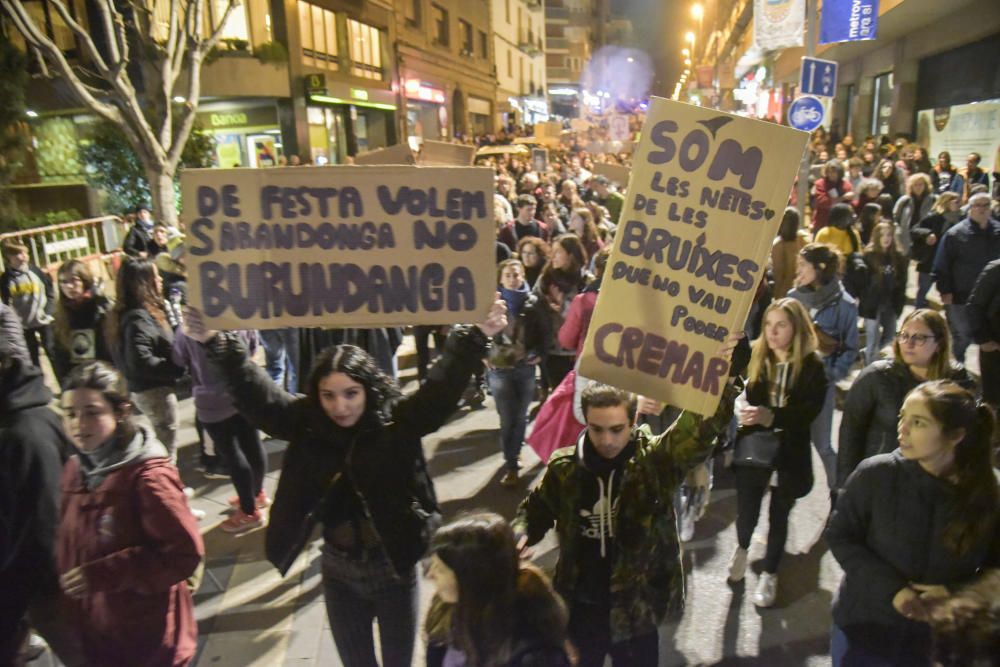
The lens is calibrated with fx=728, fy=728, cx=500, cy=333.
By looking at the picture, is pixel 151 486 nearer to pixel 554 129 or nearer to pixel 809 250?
pixel 809 250

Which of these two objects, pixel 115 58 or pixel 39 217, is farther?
pixel 39 217

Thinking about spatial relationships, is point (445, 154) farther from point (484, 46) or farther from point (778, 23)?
point (484, 46)

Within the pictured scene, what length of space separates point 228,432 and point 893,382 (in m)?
4.05

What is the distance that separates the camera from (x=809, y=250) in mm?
5191

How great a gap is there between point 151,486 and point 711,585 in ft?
10.2

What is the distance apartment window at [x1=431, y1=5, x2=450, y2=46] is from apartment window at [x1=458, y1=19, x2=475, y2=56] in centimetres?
215

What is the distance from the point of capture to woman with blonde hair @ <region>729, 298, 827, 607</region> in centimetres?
393

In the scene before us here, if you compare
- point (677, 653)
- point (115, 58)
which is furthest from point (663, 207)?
point (115, 58)

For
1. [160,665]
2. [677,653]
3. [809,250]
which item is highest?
[809,250]

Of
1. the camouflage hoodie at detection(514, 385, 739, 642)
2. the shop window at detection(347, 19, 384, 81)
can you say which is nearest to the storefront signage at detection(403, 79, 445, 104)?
the shop window at detection(347, 19, 384, 81)

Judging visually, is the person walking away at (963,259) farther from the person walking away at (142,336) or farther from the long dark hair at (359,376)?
the person walking away at (142,336)

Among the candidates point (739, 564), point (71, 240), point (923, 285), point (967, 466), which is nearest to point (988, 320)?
point (739, 564)

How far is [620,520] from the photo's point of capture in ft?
9.06

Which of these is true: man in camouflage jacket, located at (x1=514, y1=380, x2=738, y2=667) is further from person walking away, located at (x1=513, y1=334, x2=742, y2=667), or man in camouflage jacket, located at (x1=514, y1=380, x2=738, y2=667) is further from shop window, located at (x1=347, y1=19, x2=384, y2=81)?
shop window, located at (x1=347, y1=19, x2=384, y2=81)
